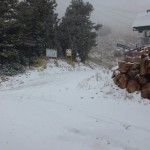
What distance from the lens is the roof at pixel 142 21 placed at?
34.1 meters

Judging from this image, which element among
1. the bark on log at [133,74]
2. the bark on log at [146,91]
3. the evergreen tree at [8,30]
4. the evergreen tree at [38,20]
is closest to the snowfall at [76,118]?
the bark on log at [146,91]

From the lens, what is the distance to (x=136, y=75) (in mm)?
15516

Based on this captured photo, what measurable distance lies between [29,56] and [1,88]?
497 inches

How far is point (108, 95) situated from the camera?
15.2 m

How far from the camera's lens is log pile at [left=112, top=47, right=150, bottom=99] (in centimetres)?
1496

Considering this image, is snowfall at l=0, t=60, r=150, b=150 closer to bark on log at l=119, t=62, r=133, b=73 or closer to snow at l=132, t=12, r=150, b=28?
bark on log at l=119, t=62, r=133, b=73

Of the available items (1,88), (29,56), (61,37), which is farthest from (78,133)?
(61,37)

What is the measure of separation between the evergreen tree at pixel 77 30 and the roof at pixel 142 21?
10612 millimetres

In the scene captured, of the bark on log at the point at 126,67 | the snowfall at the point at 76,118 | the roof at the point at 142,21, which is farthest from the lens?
the roof at the point at 142,21

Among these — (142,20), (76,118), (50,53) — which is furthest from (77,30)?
(76,118)

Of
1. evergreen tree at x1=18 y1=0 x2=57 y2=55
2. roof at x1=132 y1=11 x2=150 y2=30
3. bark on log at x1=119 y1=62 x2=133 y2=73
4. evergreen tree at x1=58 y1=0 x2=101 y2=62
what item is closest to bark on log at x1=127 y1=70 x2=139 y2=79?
bark on log at x1=119 y1=62 x2=133 y2=73

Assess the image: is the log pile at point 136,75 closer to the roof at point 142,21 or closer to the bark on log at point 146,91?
the bark on log at point 146,91

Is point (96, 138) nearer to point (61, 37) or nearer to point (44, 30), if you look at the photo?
point (44, 30)

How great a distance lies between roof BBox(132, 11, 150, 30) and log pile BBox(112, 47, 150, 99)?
18534mm
